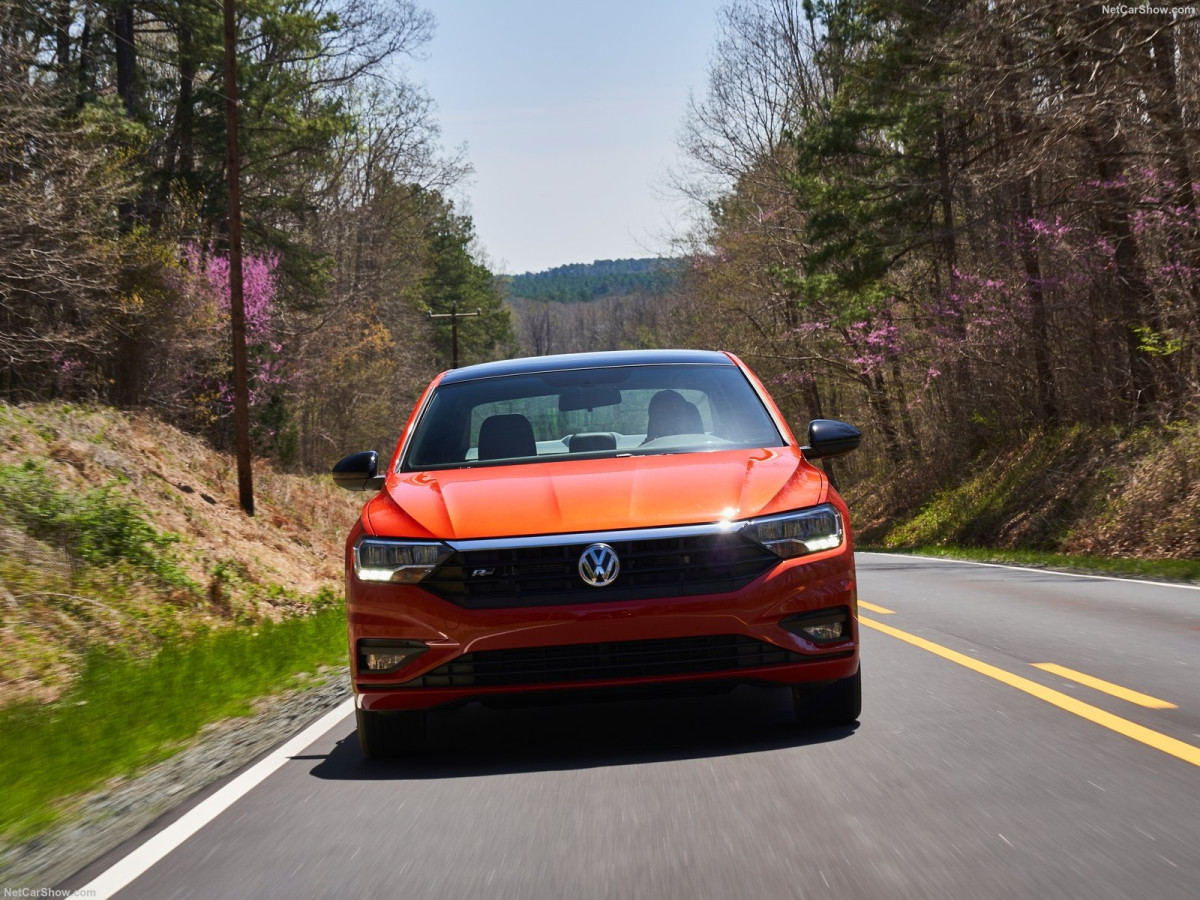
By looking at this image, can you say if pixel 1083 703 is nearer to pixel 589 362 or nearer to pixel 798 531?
pixel 798 531

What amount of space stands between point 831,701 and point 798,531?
2.80 feet

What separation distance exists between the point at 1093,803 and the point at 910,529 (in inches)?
Result: 1140

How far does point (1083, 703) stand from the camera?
20.9 ft

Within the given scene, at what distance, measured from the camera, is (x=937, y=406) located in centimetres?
3356

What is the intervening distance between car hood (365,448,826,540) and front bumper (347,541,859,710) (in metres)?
0.30

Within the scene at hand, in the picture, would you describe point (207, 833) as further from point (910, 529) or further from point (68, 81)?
point (910, 529)

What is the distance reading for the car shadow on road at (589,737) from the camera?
5.55 metres

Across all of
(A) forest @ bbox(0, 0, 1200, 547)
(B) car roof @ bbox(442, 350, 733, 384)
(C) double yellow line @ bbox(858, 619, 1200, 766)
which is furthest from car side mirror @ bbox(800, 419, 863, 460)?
(A) forest @ bbox(0, 0, 1200, 547)

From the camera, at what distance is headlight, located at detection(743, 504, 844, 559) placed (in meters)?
5.45

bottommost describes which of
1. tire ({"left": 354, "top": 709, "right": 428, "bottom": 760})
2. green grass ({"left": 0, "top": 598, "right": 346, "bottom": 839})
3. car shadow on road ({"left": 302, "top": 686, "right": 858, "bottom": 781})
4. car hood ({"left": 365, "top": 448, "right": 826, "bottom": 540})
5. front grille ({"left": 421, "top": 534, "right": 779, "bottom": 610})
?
green grass ({"left": 0, "top": 598, "right": 346, "bottom": 839})

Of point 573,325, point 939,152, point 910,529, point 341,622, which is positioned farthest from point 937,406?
point 573,325

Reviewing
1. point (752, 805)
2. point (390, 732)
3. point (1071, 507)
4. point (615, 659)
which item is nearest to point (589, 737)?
point (615, 659)

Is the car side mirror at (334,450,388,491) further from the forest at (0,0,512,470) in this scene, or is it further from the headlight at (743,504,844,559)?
the forest at (0,0,512,470)

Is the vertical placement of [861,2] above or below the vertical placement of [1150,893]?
above
